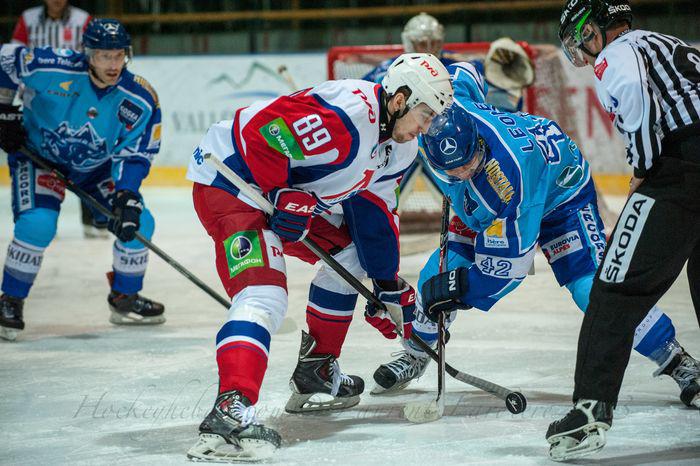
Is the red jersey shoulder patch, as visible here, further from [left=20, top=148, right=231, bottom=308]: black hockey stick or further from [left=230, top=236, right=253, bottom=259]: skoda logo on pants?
[left=20, top=148, right=231, bottom=308]: black hockey stick

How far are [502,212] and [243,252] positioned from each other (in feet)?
2.12

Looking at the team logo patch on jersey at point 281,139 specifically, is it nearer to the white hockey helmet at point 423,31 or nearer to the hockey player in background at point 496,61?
the hockey player in background at point 496,61

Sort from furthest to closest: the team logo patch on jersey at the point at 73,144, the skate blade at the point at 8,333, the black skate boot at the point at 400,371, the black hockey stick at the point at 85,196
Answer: the team logo patch on jersey at the point at 73,144 → the black hockey stick at the point at 85,196 → the skate blade at the point at 8,333 → the black skate boot at the point at 400,371

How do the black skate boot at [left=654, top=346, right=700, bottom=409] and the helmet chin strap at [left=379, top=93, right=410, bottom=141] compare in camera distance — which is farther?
the black skate boot at [left=654, top=346, right=700, bottom=409]

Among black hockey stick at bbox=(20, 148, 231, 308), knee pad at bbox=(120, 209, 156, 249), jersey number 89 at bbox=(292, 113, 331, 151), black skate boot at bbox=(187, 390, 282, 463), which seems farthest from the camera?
knee pad at bbox=(120, 209, 156, 249)

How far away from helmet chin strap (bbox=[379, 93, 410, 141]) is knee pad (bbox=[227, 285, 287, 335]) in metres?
0.47

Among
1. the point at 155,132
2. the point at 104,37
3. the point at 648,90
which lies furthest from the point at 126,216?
the point at 648,90

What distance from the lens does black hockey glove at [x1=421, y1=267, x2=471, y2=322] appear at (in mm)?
2562

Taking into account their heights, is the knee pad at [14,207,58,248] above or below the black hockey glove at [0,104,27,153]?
below

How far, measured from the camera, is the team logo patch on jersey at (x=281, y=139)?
2.38 meters

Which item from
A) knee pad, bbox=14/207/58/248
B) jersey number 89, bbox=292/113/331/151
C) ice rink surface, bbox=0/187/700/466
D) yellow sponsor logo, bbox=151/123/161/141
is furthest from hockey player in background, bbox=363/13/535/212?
jersey number 89, bbox=292/113/331/151

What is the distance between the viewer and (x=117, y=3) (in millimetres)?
10164

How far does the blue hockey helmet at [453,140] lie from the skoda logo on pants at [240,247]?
0.51 meters

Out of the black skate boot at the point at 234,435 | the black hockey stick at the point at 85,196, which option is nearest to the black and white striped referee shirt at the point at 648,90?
the black skate boot at the point at 234,435
